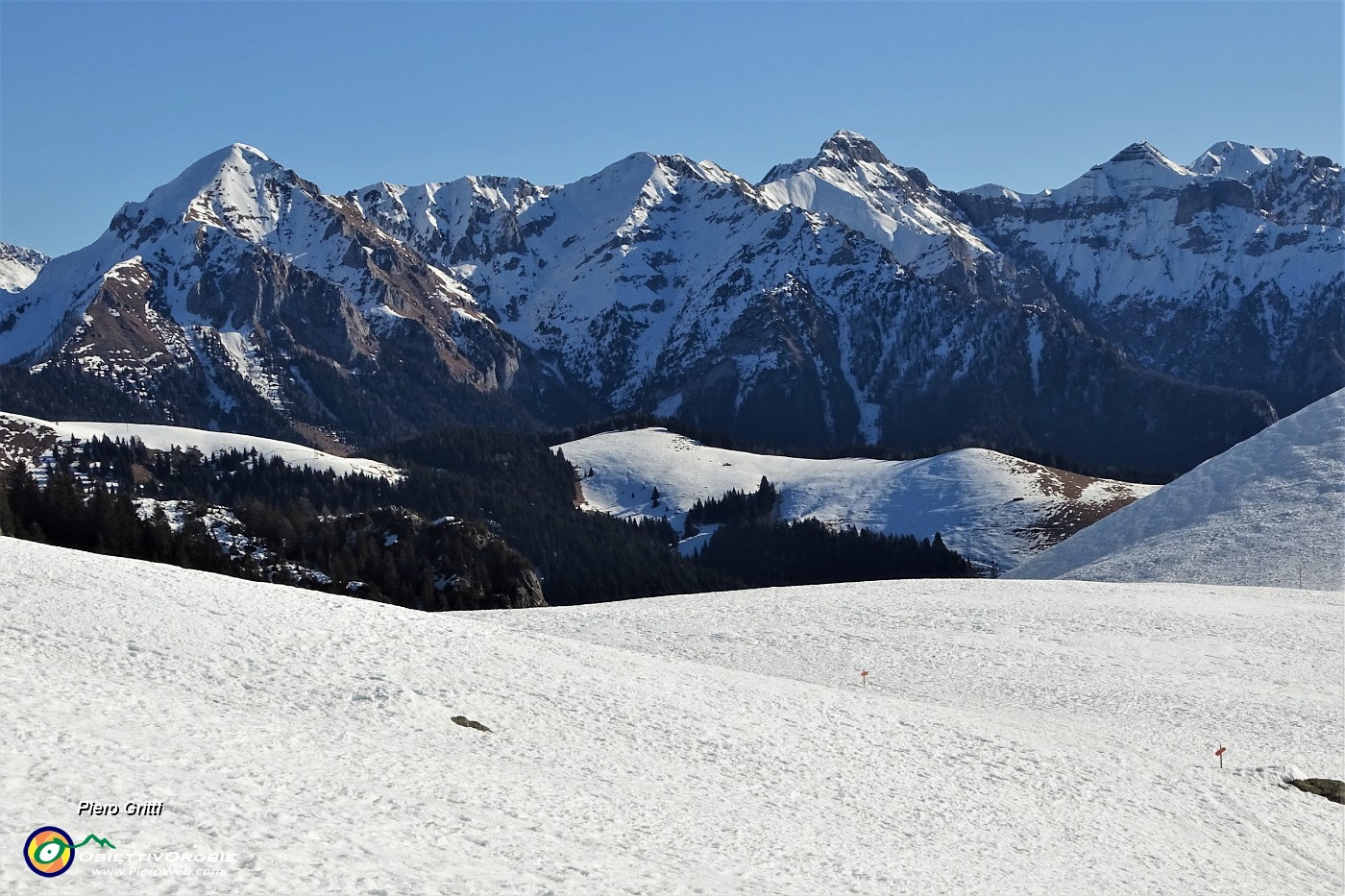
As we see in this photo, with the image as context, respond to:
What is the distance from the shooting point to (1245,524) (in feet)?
291

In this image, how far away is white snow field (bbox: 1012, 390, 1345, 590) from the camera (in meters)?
79.6

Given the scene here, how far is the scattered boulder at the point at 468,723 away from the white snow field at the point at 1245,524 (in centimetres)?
6178

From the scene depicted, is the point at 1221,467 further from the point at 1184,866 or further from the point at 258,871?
the point at 258,871

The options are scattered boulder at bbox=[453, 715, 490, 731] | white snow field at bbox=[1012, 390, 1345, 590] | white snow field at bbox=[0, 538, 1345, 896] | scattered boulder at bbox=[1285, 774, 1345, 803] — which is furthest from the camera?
white snow field at bbox=[1012, 390, 1345, 590]

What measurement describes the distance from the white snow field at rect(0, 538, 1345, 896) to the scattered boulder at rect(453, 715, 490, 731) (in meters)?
0.28

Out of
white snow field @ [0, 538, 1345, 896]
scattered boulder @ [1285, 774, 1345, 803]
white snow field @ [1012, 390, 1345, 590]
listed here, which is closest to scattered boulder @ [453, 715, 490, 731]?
white snow field @ [0, 538, 1345, 896]

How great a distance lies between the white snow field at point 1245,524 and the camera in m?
79.6

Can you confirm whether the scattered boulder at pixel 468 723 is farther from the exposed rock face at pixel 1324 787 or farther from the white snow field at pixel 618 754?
the exposed rock face at pixel 1324 787

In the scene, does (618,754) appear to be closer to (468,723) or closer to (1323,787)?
(468,723)

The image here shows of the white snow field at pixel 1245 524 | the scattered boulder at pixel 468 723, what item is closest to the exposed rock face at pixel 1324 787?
the scattered boulder at pixel 468 723

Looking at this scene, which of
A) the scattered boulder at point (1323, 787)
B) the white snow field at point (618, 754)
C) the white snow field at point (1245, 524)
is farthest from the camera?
the white snow field at point (1245, 524)

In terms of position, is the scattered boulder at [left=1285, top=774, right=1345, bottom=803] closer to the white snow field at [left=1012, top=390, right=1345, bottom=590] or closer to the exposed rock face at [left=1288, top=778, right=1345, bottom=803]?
the exposed rock face at [left=1288, top=778, right=1345, bottom=803]

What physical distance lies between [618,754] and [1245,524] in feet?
240

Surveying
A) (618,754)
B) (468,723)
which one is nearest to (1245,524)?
(618,754)
